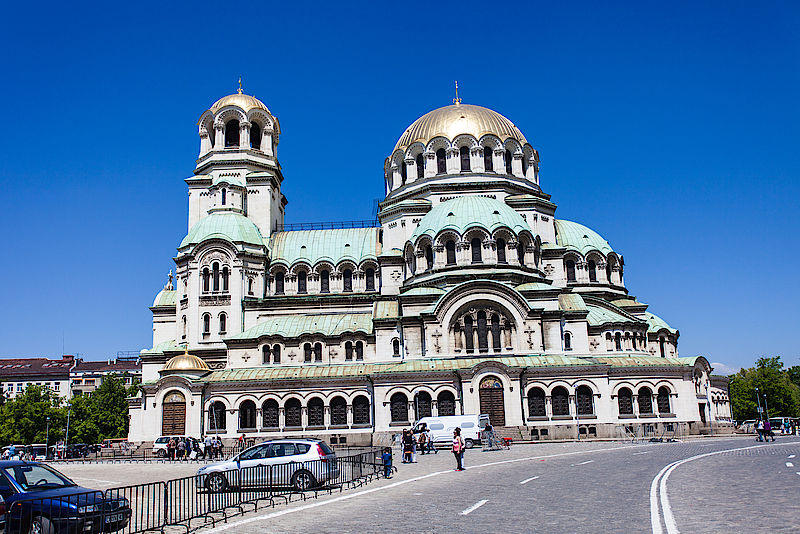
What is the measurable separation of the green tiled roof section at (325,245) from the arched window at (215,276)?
17.9ft

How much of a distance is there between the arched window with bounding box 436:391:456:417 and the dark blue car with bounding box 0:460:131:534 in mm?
36489

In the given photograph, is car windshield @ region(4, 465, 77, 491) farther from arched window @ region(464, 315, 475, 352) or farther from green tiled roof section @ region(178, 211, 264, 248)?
green tiled roof section @ region(178, 211, 264, 248)

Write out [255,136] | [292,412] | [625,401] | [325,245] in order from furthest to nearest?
[255,136] < [325,245] < [292,412] < [625,401]

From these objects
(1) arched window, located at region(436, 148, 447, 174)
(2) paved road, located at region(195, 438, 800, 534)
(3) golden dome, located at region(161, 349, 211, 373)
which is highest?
(1) arched window, located at region(436, 148, 447, 174)

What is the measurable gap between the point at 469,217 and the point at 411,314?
9394mm

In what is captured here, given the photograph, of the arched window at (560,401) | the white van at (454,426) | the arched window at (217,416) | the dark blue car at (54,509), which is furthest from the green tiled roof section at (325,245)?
the dark blue car at (54,509)

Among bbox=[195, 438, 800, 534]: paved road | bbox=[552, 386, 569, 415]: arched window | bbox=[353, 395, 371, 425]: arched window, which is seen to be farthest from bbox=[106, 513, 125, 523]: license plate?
bbox=[552, 386, 569, 415]: arched window

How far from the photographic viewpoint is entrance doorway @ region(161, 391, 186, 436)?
5347cm

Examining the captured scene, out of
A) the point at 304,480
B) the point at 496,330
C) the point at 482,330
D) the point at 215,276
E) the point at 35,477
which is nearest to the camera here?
the point at 35,477

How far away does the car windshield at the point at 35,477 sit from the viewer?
50.4ft

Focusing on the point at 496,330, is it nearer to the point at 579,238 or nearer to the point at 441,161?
the point at 579,238

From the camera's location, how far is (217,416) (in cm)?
5391

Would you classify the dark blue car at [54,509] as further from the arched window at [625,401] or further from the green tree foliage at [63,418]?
the green tree foliage at [63,418]

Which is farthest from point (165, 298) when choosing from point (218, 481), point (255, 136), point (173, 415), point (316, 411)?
point (218, 481)
